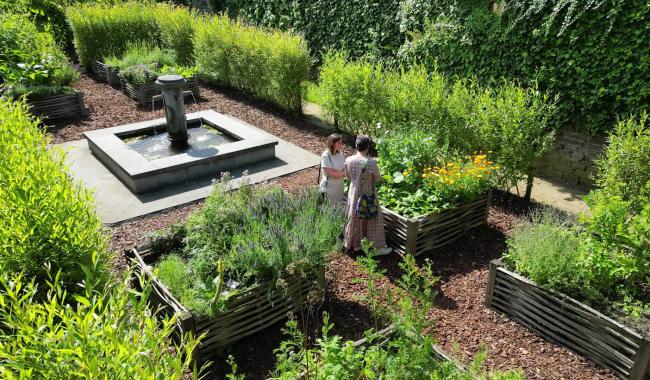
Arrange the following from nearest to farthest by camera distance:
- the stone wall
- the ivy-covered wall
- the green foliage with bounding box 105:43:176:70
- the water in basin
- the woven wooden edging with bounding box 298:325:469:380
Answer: the woven wooden edging with bounding box 298:325:469:380 → the ivy-covered wall → the stone wall → the water in basin → the green foliage with bounding box 105:43:176:70

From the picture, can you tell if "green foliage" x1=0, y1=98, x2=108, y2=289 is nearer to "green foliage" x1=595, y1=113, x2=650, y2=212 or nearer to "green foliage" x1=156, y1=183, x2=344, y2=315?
"green foliage" x1=156, y1=183, x2=344, y2=315

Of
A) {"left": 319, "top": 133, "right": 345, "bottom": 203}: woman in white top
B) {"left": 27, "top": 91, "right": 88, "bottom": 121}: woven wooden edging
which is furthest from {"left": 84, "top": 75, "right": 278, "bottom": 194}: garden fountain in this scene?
{"left": 319, "top": 133, "right": 345, "bottom": 203}: woman in white top

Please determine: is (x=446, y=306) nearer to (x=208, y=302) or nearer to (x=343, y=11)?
(x=208, y=302)

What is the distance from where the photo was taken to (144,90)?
42.2 feet

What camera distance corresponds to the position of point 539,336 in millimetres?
4957

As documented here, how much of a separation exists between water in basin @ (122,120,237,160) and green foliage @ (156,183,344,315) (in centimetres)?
359

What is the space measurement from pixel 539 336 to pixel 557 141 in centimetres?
528

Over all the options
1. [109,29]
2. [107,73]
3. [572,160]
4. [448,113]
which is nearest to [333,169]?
[448,113]

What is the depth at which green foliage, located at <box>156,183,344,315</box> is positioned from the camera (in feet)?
15.4

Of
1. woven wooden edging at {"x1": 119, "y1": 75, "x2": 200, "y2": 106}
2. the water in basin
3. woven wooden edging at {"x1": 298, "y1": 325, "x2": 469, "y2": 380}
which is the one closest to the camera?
woven wooden edging at {"x1": 298, "y1": 325, "x2": 469, "y2": 380}

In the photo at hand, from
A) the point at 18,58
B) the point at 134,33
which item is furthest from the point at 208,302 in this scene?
the point at 134,33

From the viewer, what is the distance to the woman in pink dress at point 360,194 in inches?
233

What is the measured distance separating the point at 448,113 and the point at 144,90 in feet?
27.6

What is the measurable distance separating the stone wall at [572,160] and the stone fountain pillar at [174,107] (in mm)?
6849
